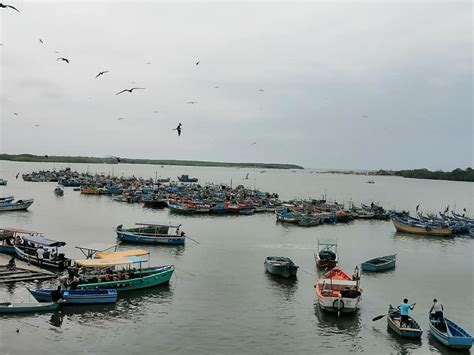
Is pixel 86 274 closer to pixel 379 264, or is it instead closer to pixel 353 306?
pixel 353 306

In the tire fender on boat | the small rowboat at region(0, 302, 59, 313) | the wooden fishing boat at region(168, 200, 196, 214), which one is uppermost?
the wooden fishing boat at region(168, 200, 196, 214)

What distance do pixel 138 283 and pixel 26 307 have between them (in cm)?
590

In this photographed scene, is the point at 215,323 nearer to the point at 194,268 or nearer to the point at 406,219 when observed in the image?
the point at 194,268

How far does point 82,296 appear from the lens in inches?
854

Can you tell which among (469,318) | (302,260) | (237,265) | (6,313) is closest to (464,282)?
(469,318)

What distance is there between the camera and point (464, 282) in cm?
3077

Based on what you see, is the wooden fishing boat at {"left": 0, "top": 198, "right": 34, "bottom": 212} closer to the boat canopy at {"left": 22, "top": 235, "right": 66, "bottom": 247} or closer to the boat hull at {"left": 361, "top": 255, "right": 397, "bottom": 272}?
the boat canopy at {"left": 22, "top": 235, "right": 66, "bottom": 247}

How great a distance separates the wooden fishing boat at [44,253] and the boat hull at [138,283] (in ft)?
16.7

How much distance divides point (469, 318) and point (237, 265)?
1434 centimetres

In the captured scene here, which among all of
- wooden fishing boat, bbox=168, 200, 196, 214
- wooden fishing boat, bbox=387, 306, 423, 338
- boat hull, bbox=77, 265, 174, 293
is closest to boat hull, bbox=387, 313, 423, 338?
wooden fishing boat, bbox=387, 306, 423, 338

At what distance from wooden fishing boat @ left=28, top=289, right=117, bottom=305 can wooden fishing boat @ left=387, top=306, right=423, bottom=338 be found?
1258cm

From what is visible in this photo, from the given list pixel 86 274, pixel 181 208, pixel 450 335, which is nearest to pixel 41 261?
pixel 86 274

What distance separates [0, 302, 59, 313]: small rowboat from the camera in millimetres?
19859

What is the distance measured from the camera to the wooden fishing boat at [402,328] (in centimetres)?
1936
